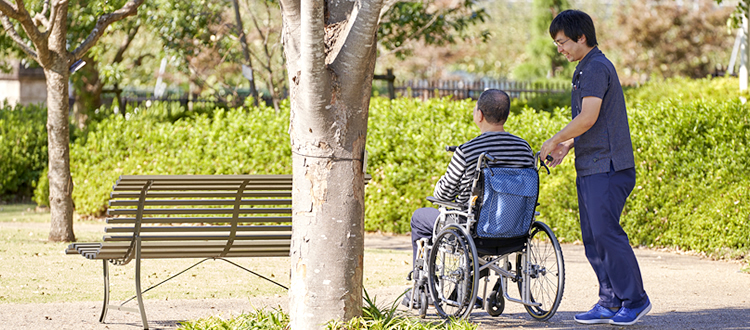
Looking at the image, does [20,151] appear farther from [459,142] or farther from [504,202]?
[504,202]

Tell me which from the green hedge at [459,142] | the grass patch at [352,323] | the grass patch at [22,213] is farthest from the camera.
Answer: the grass patch at [22,213]

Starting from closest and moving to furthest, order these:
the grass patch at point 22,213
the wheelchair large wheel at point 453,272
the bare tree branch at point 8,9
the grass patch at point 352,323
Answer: the grass patch at point 352,323 < the wheelchair large wheel at point 453,272 < the bare tree branch at point 8,9 < the grass patch at point 22,213

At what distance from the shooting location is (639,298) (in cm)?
461

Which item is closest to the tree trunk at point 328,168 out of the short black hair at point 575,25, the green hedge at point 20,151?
the short black hair at point 575,25

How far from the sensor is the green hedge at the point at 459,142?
7.98 m

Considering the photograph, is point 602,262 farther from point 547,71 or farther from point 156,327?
point 547,71

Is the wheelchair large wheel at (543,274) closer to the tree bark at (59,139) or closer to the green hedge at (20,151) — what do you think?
the tree bark at (59,139)

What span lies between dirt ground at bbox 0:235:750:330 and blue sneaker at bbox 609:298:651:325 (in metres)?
0.08

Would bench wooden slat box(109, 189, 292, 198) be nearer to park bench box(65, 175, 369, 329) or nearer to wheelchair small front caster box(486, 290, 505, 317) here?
park bench box(65, 175, 369, 329)

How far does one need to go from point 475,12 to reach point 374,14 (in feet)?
31.5

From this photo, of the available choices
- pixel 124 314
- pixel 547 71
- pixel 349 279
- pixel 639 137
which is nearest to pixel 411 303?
pixel 349 279

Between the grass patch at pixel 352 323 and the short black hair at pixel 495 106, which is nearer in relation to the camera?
the grass patch at pixel 352 323

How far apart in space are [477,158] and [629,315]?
1282mm

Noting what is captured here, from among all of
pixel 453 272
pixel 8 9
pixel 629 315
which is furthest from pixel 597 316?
pixel 8 9
